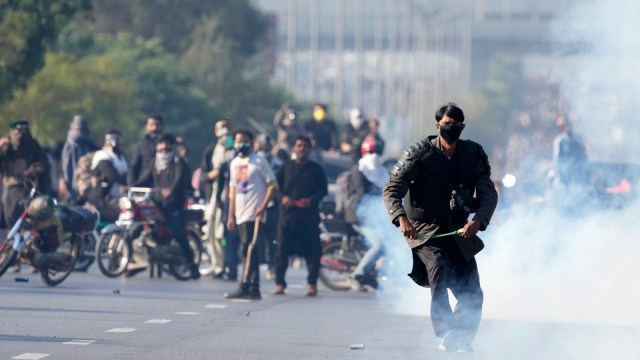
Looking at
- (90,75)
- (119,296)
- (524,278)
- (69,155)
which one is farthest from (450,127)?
(90,75)

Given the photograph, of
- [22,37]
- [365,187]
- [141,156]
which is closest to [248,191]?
[365,187]

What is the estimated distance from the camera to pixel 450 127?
1182 cm

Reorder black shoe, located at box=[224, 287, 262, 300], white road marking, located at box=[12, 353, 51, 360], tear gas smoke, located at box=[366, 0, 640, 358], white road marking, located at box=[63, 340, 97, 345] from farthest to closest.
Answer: black shoe, located at box=[224, 287, 262, 300]
tear gas smoke, located at box=[366, 0, 640, 358]
white road marking, located at box=[63, 340, 97, 345]
white road marking, located at box=[12, 353, 51, 360]

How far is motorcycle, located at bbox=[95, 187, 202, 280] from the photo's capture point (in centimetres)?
2131

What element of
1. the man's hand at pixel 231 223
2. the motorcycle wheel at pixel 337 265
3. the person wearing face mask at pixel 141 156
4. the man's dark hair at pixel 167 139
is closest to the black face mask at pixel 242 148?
→ the man's hand at pixel 231 223

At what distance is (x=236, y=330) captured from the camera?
14.7 metres

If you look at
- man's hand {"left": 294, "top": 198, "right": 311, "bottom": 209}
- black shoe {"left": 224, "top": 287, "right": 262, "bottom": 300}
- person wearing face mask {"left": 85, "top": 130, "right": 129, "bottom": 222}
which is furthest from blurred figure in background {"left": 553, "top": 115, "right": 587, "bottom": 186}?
person wearing face mask {"left": 85, "top": 130, "right": 129, "bottom": 222}

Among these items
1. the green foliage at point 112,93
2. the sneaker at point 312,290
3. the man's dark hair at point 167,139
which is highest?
the green foliage at point 112,93

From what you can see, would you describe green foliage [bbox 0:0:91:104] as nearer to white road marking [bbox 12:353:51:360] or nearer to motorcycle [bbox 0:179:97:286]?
motorcycle [bbox 0:179:97:286]

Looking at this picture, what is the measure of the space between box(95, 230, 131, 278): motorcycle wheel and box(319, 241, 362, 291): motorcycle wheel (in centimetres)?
237

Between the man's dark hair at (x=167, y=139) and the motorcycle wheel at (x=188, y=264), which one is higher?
the man's dark hair at (x=167, y=139)

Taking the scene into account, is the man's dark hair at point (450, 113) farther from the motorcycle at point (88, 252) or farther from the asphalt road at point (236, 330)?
the motorcycle at point (88, 252)

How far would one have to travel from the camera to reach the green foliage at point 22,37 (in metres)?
36.4

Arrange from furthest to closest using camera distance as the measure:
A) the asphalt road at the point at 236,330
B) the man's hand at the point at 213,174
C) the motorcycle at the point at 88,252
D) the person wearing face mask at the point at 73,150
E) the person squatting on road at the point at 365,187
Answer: the person wearing face mask at the point at 73,150
the man's hand at the point at 213,174
the motorcycle at the point at 88,252
the person squatting on road at the point at 365,187
the asphalt road at the point at 236,330
